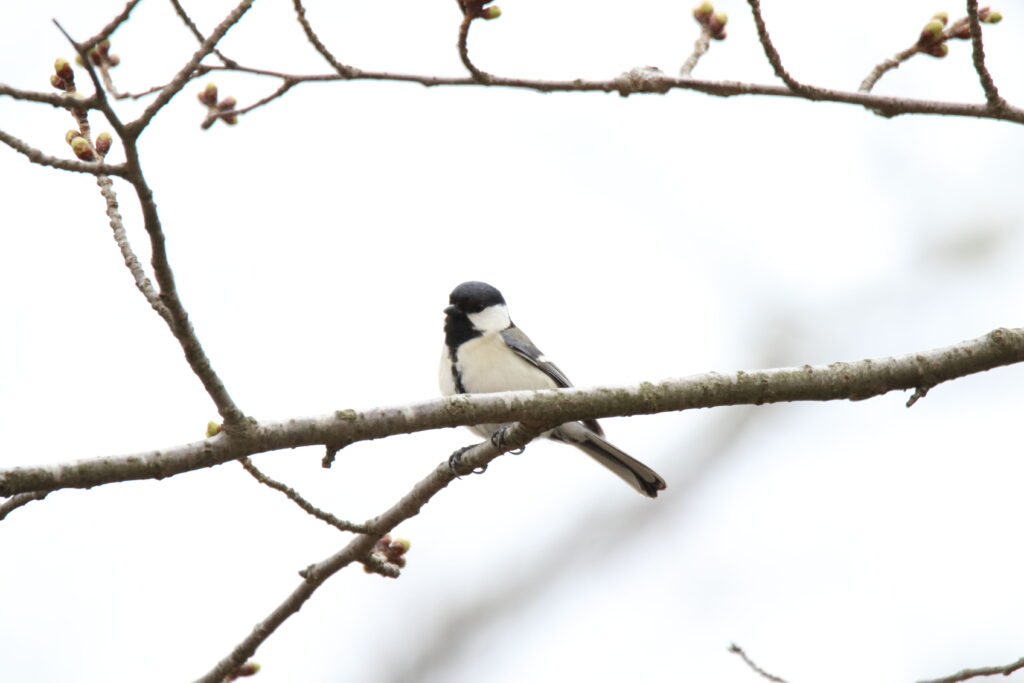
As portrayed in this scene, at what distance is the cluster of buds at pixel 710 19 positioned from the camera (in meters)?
3.61

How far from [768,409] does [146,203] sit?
7.00 metres

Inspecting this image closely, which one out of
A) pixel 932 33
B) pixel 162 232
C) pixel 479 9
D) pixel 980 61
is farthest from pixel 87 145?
pixel 932 33

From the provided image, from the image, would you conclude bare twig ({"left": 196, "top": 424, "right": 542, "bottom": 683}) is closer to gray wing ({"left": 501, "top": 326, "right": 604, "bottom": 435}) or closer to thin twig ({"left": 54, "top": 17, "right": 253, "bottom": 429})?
thin twig ({"left": 54, "top": 17, "right": 253, "bottom": 429})

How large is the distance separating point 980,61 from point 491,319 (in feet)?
10.1

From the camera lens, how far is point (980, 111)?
2951 mm

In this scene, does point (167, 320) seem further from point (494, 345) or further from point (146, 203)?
point (494, 345)

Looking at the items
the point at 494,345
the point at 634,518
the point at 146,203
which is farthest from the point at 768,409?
the point at 146,203

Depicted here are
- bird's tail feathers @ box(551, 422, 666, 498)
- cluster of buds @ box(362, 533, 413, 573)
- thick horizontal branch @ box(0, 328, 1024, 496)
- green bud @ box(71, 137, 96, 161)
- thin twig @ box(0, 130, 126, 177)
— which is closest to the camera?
thin twig @ box(0, 130, 126, 177)

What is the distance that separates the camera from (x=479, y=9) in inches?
113

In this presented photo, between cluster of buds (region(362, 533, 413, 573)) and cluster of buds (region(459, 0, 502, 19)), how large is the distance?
1836 millimetres

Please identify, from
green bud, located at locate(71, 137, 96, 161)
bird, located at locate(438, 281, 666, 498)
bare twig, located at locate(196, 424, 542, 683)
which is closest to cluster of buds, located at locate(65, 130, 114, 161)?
green bud, located at locate(71, 137, 96, 161)

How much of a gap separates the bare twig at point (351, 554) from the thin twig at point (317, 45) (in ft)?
3.98

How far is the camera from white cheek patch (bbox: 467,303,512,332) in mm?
5332

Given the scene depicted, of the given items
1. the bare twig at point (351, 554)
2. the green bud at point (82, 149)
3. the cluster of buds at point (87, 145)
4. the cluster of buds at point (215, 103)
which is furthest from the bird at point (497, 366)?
the green bud at point (82, 149)
